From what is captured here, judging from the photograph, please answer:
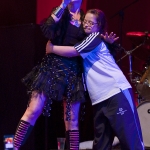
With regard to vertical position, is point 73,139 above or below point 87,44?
below

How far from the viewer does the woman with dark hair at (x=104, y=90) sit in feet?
10.3

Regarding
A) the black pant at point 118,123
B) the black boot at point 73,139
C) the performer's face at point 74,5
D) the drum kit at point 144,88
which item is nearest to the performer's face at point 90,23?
the performer's face at point 74,5

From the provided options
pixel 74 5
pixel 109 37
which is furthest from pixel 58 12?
pixel 109 37

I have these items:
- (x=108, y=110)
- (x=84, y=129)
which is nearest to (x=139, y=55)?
(x=84, y=129)

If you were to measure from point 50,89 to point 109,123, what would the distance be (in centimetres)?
47

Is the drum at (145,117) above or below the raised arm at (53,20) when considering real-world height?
below

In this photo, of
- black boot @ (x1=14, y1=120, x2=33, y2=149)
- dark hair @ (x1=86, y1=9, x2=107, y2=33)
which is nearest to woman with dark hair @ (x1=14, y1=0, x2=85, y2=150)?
black boot @ (x1=14, y1=120, x2=33, y2=149)

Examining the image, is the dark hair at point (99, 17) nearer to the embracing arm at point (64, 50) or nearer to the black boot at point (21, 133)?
the embracing arm at point (64, 50)

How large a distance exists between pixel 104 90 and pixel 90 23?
1.58ft

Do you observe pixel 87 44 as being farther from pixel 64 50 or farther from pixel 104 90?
pixel 104 90

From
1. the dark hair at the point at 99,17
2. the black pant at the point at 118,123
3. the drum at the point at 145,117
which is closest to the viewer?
the black pant at the point at 118,123

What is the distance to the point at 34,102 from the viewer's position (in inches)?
127

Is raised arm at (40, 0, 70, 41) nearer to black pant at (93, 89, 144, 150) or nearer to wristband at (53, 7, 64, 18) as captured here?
wristband at (53, 7, 64, 18)

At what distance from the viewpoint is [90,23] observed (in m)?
3.23
